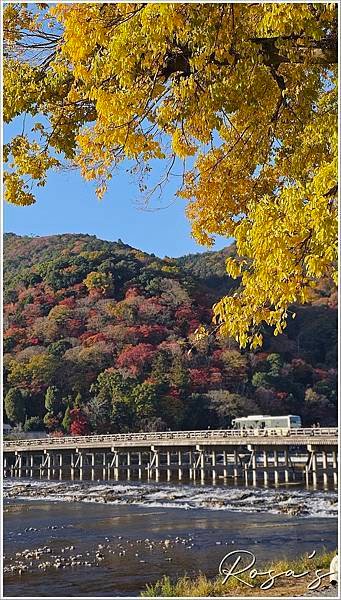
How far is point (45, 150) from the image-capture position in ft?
15.3

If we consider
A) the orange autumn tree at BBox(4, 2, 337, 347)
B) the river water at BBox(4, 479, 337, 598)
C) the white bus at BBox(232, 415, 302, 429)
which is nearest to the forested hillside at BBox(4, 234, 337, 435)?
the white bus at BBox(232, 415, 302, 429)

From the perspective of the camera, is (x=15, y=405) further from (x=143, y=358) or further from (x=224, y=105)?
(x=224, y=105)

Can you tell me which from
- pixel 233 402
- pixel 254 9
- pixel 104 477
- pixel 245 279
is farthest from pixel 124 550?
pixel 233 402

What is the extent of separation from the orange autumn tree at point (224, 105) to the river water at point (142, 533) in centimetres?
473

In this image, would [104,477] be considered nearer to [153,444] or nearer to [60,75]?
[153,444]

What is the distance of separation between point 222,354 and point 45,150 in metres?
25.1

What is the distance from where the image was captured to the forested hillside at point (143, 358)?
27.9 meters

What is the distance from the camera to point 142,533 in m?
11.1

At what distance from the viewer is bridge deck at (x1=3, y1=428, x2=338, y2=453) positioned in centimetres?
2048

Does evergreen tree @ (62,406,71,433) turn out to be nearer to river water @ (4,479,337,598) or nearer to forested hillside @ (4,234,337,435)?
forested hillside @ (4,234,337,435)

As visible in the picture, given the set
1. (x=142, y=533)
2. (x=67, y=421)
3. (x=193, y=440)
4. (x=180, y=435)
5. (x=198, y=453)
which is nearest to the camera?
(x=142, y=533)

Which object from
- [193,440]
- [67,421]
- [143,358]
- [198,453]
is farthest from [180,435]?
[67,421]

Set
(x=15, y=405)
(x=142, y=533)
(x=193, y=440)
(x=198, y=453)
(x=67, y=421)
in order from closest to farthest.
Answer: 1. (x=142, y=533)
2. (x=193, y=440)
3. (x=198, y=453)
4. (x=15, y=405)
5. (x=67, y=421)

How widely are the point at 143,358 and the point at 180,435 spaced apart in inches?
242
